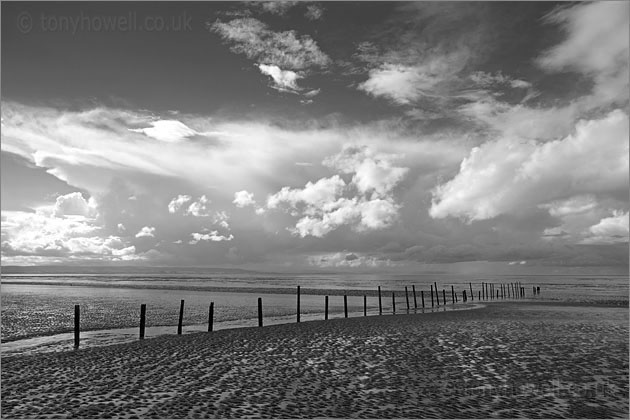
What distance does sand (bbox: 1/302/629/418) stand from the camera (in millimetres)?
11047

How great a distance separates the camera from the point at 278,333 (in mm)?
26031

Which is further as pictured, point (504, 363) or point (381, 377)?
point (504, 363)

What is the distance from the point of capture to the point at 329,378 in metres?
14.3

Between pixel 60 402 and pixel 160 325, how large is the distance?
21490 mm

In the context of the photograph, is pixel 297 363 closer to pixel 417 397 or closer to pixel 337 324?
pixel 417 397

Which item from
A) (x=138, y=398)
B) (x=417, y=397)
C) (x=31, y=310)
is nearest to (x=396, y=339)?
(x=417, y=397)

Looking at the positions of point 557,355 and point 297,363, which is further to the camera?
point 557,355

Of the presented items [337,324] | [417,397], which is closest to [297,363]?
[417,397]

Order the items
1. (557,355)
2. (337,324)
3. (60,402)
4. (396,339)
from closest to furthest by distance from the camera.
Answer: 1. (60,402)
2. (557,355)
3. (396,339)
4. (337,324)

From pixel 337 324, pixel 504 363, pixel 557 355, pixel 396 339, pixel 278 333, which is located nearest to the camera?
pixel 504 363

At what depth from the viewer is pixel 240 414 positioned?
1053 cm

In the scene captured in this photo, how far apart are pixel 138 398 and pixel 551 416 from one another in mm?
10389

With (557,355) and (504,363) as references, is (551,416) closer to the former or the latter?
(504,363)

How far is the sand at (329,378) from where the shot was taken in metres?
11.0
